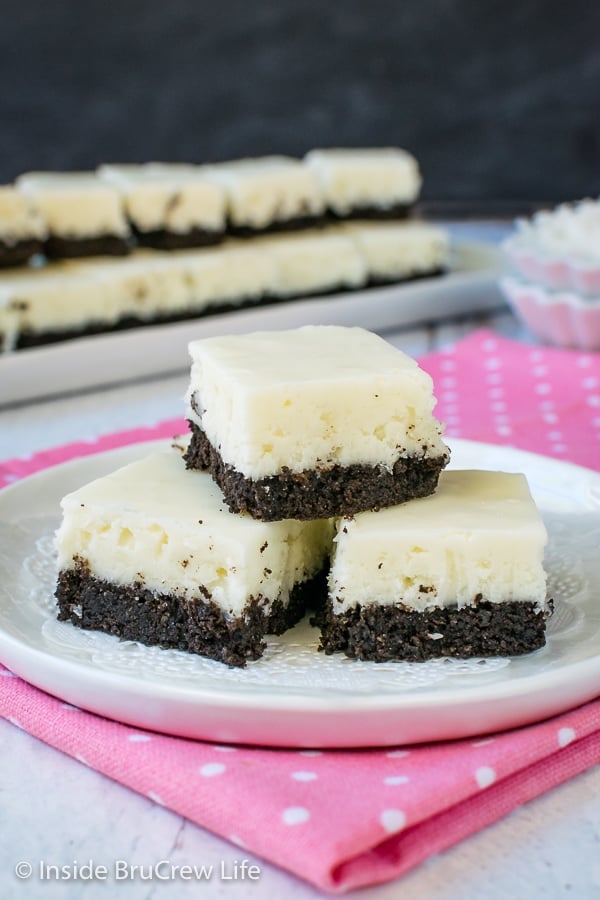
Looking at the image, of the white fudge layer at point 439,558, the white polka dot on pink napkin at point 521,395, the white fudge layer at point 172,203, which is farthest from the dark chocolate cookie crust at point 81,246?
the white fudge layer at point 439,558

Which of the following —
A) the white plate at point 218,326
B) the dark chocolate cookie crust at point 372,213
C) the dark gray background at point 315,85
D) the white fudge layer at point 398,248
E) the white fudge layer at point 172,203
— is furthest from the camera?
the dark gray background at point 315,85

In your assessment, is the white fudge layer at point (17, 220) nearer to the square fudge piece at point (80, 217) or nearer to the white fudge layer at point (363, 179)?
the square fudge piece at point (80, 217)

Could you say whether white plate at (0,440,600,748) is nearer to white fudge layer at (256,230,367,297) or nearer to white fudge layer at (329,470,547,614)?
white fudge layer at (329,470,547,614)

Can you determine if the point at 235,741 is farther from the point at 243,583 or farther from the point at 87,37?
the point at 87,37

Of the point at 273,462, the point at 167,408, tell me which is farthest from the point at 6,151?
the point at 273,462

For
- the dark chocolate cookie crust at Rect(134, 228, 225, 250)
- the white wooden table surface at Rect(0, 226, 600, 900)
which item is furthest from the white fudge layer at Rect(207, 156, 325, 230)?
the white wooden table surface at Rect(0, 226, 600, 900)

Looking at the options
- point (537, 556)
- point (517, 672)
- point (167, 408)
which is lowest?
point (167, 408)

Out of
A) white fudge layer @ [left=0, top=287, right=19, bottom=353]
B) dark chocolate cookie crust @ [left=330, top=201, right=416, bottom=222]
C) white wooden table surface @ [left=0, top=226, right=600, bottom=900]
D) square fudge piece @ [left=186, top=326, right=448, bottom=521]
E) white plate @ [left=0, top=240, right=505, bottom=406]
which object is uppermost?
square fudge piece @ [left=186, top=326, right=448, bottom=521]
